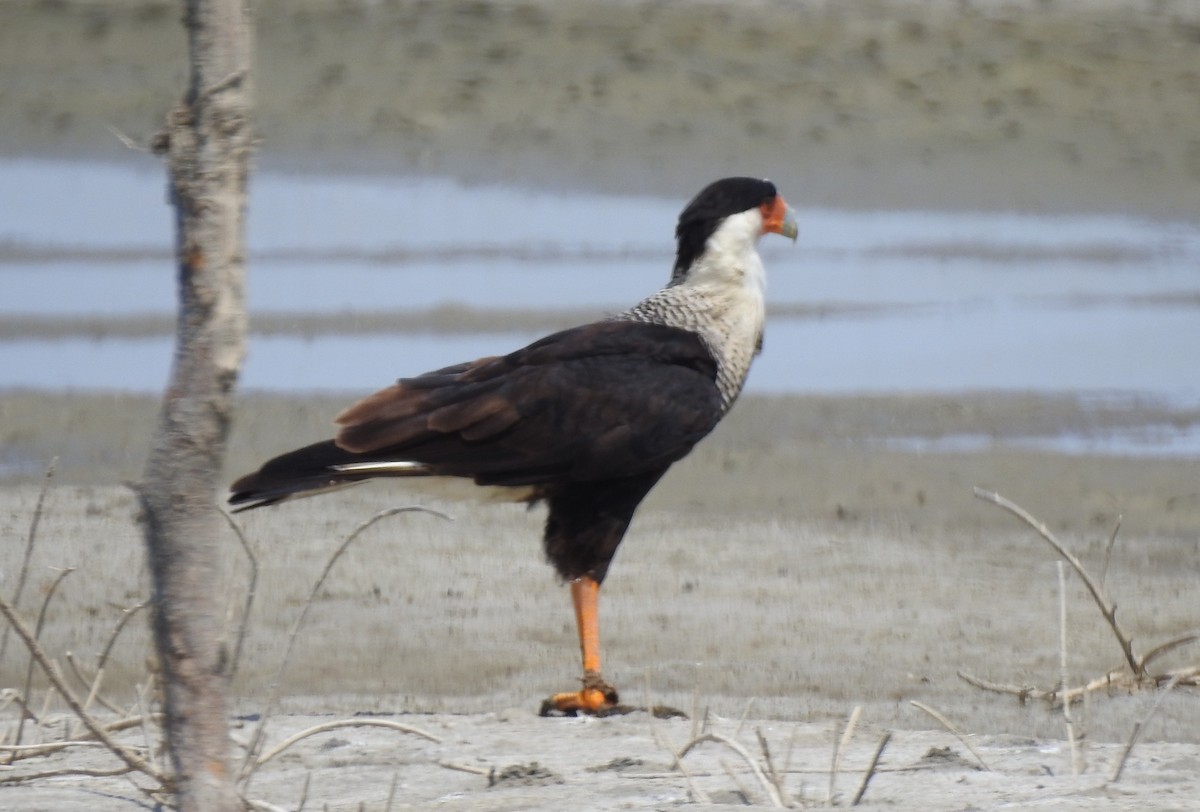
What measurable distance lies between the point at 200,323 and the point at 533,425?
220 centimetres

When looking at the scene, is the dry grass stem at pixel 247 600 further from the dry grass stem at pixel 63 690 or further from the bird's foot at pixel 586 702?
the bird's foot at pixel 586 702

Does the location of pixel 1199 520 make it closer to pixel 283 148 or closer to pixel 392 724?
pixel 392 724

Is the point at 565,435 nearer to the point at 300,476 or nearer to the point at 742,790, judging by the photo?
the point at 300,476

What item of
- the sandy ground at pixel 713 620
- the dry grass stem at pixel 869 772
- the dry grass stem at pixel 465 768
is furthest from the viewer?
the sandy ground at pixel 713 620

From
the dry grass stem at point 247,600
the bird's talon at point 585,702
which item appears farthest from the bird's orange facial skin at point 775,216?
the dry grass stem at point 247,600

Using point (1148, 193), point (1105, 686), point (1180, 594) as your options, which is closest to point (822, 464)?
point (1180, 594)

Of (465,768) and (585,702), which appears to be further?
(585,702)

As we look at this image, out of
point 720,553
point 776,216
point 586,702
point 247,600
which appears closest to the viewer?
point 247,600

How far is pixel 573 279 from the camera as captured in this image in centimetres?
1275

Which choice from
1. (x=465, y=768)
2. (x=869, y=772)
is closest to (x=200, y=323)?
(x=465, y=768)

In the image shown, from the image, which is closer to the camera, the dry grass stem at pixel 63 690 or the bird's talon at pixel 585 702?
the dry grass stem at pixel 63 690

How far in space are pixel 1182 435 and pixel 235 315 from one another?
6.91m

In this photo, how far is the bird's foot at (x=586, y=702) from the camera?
4824 mm

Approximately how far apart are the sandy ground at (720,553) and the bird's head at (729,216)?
113cm
